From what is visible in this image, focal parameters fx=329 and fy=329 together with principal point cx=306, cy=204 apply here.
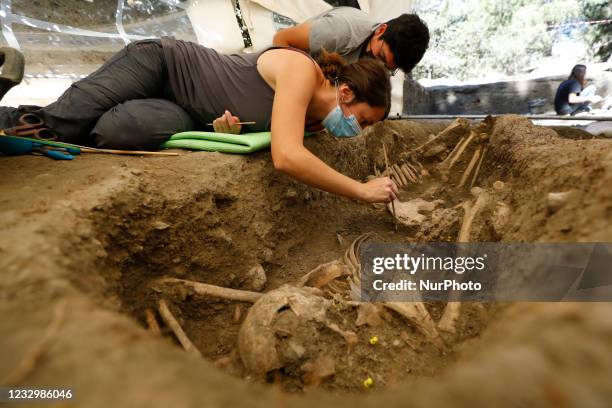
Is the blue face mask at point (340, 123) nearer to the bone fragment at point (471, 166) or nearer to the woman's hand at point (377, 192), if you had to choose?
the woman's hand at point (377, 192)

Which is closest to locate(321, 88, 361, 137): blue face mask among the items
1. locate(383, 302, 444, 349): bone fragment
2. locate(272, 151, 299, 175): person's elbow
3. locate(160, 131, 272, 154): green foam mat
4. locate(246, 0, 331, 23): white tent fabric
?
locate(160, 131, 272, 154): green foam mat

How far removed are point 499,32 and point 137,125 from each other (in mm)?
9280

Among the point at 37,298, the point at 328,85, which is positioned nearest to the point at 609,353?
the point at 37,298

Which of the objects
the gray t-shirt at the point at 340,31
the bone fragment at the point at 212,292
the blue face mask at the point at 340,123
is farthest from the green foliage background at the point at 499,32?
the bone fragment at the point at 212,292

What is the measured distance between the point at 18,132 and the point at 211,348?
169 centimetres

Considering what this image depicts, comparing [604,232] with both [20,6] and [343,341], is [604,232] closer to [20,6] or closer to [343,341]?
[343,341]

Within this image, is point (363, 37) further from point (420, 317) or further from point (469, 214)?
point (420, 317)

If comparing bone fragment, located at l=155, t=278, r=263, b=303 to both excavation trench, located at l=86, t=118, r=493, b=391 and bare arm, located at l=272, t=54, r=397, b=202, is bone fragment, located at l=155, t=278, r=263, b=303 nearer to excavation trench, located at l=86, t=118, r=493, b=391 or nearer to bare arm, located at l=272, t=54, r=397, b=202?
excavation trench, located at l=86, t=118, r=493, b=391

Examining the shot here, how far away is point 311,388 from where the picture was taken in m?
1.14

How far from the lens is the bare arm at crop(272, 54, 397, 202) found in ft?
5.56

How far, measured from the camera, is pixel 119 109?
2062 mm

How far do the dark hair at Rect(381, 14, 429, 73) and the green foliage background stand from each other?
16.5 feet

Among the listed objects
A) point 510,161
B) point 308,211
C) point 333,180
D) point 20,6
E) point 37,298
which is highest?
point 20,6

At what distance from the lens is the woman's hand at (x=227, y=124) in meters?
2.18
